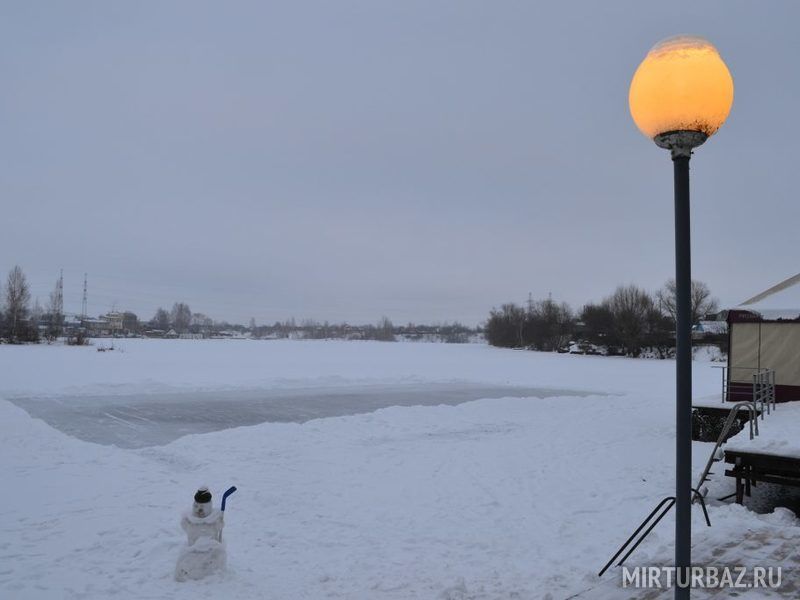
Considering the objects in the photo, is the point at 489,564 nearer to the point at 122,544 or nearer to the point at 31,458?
the point at 122,544

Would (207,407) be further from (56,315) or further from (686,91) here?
(56,315)

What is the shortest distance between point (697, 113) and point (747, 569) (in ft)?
11.6

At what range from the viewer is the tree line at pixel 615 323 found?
2552 inches

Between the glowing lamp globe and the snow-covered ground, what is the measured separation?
122 inches

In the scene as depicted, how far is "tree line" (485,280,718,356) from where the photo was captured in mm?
64812

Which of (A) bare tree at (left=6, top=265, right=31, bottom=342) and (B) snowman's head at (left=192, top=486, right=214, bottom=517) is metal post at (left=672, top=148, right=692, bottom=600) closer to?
(B) snowman's head at (left=192, top=486, right=214, bottom=517)

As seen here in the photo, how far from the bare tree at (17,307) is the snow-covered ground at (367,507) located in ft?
216

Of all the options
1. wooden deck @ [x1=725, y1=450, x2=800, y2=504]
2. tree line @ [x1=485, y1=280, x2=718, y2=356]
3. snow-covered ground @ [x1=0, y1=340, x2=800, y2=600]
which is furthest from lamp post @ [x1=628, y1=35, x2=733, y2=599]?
tree line @ [x1=485, y1=280, x2=718, y2=356]

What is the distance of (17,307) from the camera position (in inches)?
3219

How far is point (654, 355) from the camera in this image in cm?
6494

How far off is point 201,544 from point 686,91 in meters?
5.19

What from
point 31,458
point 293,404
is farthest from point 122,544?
point 293,404

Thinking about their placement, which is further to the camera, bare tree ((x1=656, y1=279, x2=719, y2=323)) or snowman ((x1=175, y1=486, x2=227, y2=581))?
bare tree ((x1=656, y1=279, x2=719, y2=323))

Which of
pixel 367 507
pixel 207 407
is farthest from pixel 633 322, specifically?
pixel 367 507
